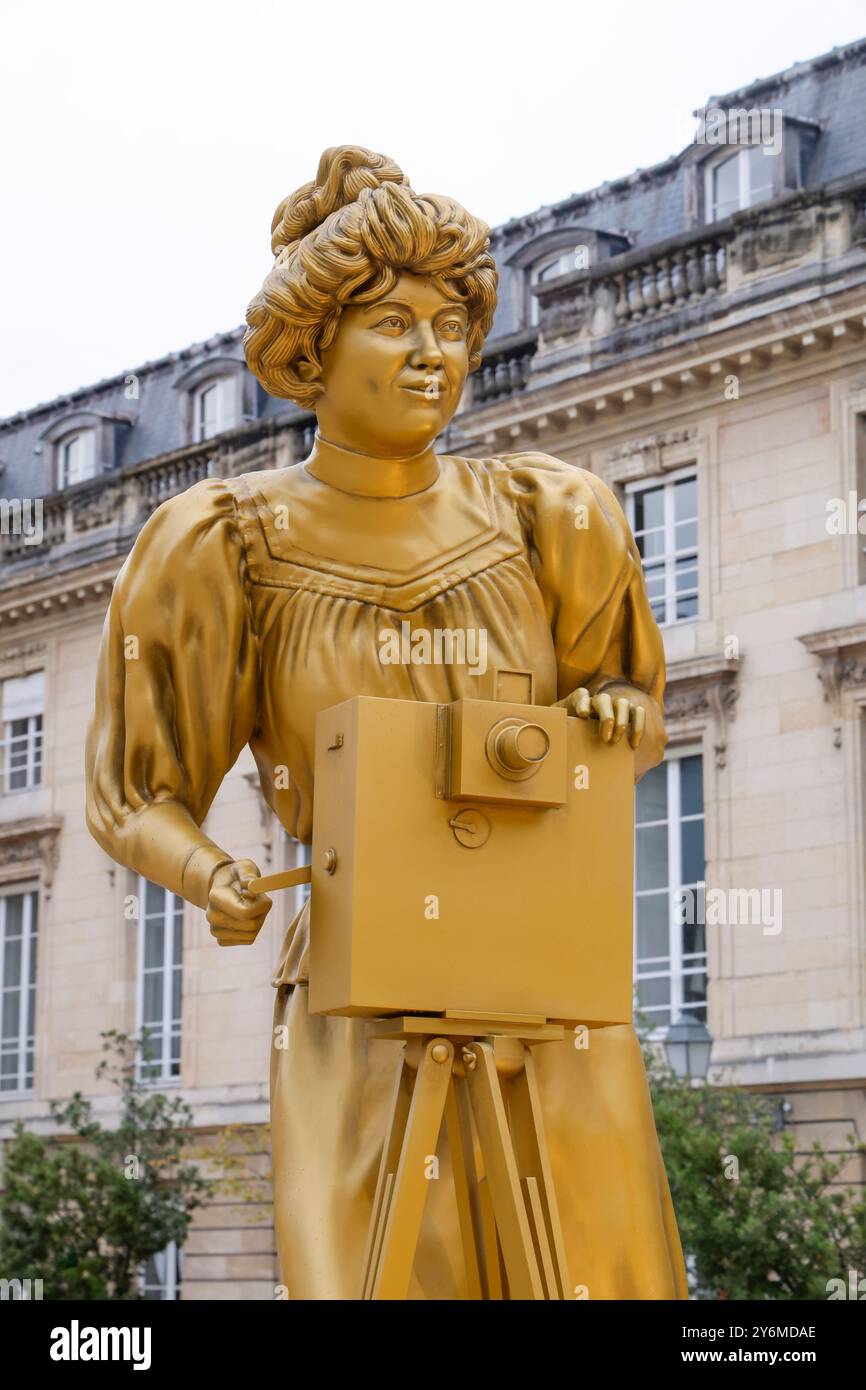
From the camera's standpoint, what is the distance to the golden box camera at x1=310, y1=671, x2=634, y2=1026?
11.9 ft

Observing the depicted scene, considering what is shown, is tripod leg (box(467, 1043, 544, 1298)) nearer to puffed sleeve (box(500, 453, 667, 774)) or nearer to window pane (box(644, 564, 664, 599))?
puffed sleeve (box(500, 453, 667, 774))

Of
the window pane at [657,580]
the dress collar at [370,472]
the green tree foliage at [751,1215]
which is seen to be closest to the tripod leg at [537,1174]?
the dress collar at [370,472]

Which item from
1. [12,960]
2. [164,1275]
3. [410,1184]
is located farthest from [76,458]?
[410,1184]

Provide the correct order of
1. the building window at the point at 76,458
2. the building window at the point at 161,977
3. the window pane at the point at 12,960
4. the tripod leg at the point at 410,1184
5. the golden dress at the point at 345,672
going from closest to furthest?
the tripod leg at the point at 410,1184
the golden dress at the point at 345,672
the building window at the point at 161,977
the window pane at the point at 12,960
the building window at the point at 76,458

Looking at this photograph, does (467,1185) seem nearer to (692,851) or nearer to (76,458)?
(692,851)

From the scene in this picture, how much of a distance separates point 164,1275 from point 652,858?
861cm

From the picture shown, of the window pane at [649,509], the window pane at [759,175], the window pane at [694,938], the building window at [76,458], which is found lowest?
the window pane at [694,938]

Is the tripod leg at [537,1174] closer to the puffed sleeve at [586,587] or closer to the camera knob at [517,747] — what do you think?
the camera knob at [517,747]

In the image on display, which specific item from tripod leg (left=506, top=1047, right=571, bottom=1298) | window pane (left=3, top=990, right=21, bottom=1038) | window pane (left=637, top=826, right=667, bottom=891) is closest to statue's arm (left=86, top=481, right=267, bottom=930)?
tripod leg (left=506, top=1047, right=571, bottom=1298)

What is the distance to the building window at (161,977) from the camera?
28.0 metres

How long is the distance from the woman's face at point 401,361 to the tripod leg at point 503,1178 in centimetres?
114

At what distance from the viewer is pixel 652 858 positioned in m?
22.2
